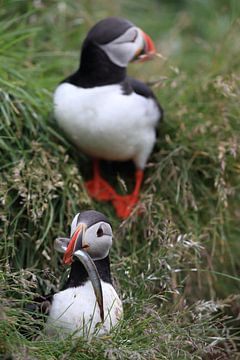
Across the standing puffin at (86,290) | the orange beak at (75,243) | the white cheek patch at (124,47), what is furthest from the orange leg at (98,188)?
the orange beak at (75,243)

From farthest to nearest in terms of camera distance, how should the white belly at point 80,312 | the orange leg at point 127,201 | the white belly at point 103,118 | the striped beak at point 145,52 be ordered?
1. the striped beak at point 145,52
2. the orange leg at point 127,201
3. the white belly at point 103,118
4. the white belly at point 80,312

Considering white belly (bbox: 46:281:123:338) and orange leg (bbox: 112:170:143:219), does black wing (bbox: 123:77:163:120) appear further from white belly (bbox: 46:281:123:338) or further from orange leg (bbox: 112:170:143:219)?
white belly (bbox: 46:281:123:338)

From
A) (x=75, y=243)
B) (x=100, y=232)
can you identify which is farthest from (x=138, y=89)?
(x=75, y=243)

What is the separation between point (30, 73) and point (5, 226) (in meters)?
1.33

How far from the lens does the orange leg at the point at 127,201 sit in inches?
188

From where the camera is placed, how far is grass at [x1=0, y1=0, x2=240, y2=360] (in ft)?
11.4

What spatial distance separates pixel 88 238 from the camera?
3551 millimetres

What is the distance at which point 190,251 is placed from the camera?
4570 mm

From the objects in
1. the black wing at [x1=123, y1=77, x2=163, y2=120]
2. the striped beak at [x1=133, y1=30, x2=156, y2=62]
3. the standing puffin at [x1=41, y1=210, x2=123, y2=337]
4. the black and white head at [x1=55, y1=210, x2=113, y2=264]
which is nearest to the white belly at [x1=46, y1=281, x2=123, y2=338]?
the standing puffin at [x1=41, y1=210, x2=123, y2=337]

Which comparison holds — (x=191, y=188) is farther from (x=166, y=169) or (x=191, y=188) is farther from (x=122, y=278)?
(x=122, y=278)

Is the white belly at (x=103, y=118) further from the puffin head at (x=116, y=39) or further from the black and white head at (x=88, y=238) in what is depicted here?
the black and white head at (x=88, y=238)

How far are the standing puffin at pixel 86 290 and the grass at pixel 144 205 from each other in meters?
0.08

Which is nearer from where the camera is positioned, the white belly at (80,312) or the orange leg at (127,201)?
the white belly at (80,312)

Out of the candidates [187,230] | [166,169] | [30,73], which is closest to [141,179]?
[166,169]
